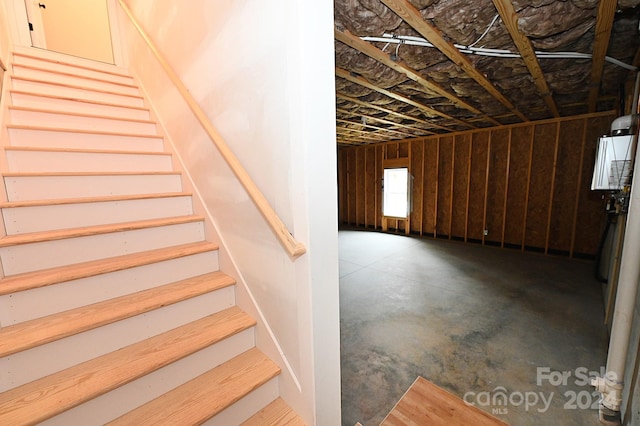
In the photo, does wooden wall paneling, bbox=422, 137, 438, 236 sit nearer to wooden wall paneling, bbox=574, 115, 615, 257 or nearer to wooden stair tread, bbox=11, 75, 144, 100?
wooden wall paneling, bbox=574, 115, 615, 257

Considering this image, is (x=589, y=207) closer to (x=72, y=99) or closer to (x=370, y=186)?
(x=370, y=186)

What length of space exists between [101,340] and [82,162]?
1309 millimetres

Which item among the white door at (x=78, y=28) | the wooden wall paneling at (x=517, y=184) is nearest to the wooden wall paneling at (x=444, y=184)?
the wooden wall paneling at (x=517, y=184)

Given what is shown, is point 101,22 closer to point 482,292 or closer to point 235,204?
point 235,204

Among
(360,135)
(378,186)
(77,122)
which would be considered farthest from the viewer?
(378,186)

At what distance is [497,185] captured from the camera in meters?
Answer: 5.30

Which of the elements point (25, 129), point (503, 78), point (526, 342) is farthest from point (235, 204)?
point (503, 78)

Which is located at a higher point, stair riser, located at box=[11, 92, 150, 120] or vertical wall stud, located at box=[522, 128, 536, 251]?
stair riser, located at box=[11, 92, 150, 120]

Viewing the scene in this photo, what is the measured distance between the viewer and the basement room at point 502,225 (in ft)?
5.51

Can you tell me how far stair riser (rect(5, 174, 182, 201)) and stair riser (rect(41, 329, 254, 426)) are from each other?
4.16 feet

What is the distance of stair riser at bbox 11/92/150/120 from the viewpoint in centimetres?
197

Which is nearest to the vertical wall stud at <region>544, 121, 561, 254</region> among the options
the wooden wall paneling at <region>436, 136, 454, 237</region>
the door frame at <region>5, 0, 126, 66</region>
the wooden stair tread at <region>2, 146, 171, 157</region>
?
the wooden wall paneling at <region>436, 136, 454, 237</region>

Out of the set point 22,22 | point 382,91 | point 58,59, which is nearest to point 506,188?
point 382,91

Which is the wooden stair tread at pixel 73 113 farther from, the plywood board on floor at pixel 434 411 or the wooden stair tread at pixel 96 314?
the plywood board on floor at pixel 434 411
